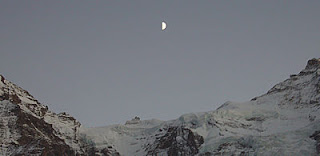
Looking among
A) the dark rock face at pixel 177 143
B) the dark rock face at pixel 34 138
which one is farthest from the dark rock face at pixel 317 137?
the dark rock face at pixel 34 138

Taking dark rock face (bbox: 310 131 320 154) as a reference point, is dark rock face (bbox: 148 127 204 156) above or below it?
above

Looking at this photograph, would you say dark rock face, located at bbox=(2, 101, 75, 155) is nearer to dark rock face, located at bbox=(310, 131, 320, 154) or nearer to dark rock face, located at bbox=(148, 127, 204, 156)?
dark rock face, located at bbox=(148, 127, 204, 156)

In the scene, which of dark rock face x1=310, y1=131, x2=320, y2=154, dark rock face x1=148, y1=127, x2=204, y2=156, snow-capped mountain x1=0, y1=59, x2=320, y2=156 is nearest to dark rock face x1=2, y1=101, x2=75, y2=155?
snow-capped mountain x1=0, y1=59, x2=320, y2=156

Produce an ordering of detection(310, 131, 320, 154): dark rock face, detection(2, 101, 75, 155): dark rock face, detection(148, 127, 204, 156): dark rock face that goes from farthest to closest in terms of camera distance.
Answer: detection(148, 127, 204, 156): dark rock face < detection(2, 101, 75, 155): dark rock face < detection(310, 131, 320, 154): dark rock face

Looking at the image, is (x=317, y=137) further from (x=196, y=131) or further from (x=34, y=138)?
(x=34, y=138)

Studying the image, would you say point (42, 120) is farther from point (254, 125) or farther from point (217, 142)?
point (254, 125)

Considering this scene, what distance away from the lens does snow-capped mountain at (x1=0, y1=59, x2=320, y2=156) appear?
156750 mm

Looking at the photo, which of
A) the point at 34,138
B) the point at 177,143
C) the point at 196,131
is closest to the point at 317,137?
the point at 196,131

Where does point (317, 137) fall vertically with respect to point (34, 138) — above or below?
below

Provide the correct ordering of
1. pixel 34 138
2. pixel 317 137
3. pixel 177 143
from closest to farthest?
pixel 317 137 → pixel 34 138 → pixel 177 143

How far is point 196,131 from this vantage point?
173m

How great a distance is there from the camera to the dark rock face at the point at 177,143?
170500 mm

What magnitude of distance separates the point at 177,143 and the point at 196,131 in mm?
7965

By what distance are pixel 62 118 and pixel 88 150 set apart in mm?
16049
